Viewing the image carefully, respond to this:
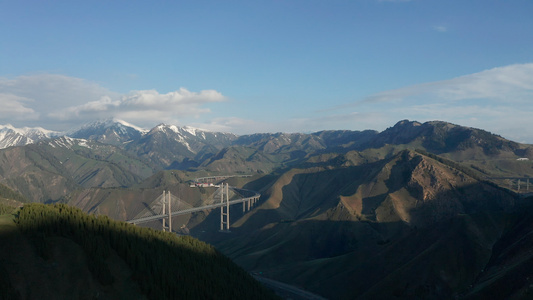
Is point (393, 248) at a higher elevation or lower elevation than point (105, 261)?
lower

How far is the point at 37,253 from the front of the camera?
65.9 metres

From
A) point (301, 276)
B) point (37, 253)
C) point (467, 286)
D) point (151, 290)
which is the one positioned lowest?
point (301, 276)

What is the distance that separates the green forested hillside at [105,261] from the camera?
6400cm

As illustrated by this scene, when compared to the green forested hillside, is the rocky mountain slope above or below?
below

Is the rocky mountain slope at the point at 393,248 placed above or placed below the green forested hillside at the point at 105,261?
below

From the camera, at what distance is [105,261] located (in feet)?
235

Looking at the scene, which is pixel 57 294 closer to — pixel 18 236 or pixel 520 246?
pixel 18 236

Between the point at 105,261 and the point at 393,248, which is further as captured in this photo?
the point at 393,248

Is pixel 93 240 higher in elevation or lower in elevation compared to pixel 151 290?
higher

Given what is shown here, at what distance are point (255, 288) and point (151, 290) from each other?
129 ft

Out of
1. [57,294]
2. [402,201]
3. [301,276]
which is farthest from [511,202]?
[57,294]

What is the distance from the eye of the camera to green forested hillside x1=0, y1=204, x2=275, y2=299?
210 ft

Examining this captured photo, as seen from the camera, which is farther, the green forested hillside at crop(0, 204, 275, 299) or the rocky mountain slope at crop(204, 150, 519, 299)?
the rocky mountain slope at crop(204, 150, 519, 299)

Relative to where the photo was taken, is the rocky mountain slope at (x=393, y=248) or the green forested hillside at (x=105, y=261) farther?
the rocky mountain slope at (x=393, y=248)
